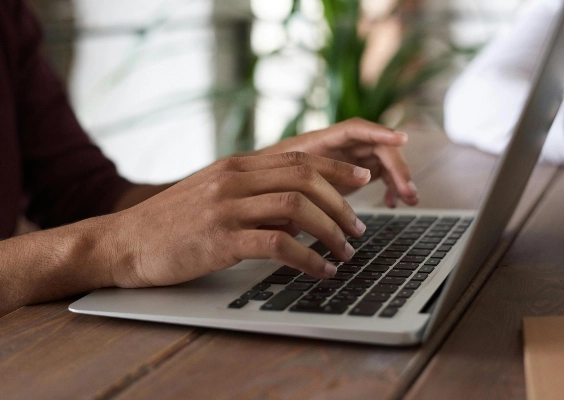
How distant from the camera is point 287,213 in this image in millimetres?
597

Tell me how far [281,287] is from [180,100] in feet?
6.91

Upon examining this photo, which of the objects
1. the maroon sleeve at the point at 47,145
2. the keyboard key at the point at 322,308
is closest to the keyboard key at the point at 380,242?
the keyboard key at the point at 322,308

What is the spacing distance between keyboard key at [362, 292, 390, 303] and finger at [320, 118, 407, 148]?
0.38 meters

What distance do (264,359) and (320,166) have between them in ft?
0.75

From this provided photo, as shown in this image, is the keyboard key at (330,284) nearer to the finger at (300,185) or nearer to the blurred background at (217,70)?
the finger at (300,185)

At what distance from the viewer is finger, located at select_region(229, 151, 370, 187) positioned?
0.66 metres

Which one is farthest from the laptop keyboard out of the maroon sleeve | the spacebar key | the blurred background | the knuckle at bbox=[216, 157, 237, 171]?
the blurred background

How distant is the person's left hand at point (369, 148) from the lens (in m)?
0.91

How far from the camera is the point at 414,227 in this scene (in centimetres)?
81

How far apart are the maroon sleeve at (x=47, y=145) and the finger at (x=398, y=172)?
1.69ft

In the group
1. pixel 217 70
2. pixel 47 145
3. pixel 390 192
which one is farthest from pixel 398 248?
pixel 217 70

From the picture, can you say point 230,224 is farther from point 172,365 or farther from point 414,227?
point 414,227

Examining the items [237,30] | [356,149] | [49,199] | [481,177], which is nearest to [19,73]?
[49,199]

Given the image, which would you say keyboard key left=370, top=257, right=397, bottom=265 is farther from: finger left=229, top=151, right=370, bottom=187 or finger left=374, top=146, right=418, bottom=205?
finger left=374, top=146, right=418, bottom=205
